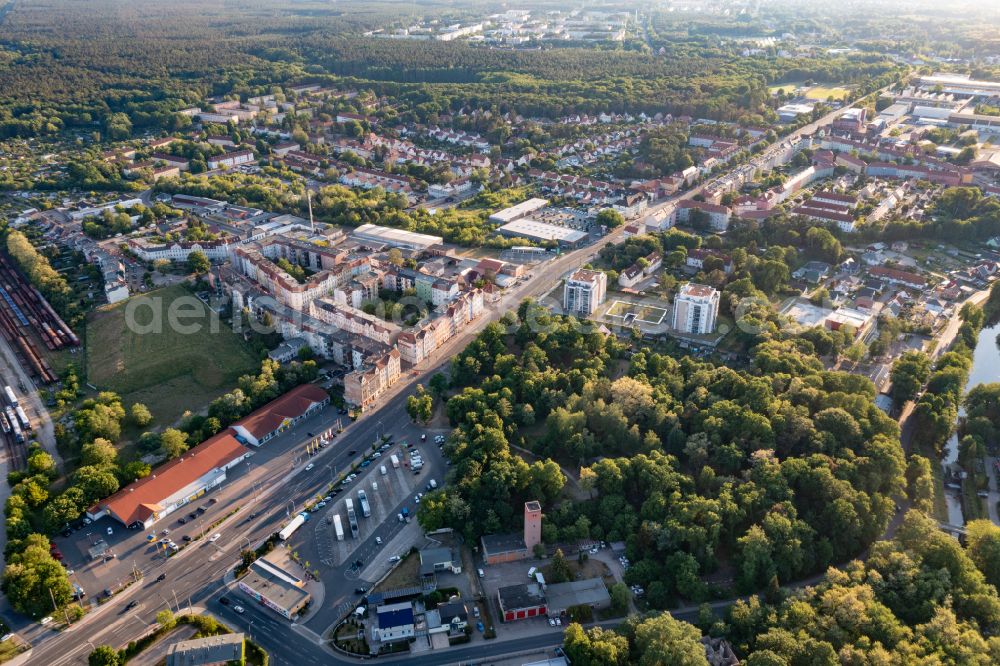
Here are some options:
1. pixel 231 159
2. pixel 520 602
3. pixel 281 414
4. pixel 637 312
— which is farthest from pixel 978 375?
pixel 231 159

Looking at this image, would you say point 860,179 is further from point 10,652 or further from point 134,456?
point 10,652

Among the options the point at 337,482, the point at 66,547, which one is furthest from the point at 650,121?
the point at 66,547

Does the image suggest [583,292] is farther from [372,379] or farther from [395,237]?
[395,237]

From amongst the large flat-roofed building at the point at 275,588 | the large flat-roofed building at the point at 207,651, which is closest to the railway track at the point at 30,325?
the large flat-roofed building at the point at 275,588

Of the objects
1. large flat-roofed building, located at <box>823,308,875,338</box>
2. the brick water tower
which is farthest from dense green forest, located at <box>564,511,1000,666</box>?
large flat-roofed building, located at <box>823,308,875,338</box>

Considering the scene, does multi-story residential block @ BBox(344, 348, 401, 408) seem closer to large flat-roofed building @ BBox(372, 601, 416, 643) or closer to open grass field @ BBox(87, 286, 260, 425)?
open grass field @ BBox(87, 286, 260, 425)

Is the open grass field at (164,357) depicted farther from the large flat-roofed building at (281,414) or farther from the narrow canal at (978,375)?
the narrow canal at (978,375)

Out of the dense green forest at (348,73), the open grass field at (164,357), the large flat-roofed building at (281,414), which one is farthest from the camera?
the dense green forest at (348,73)

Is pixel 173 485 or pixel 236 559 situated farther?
pixel 173 485
